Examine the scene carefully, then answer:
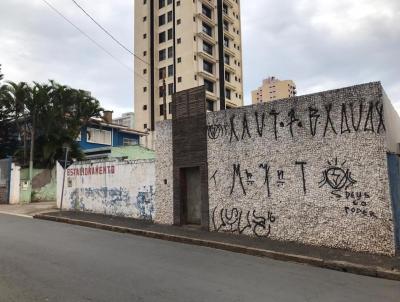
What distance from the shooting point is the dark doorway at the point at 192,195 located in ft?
43.4

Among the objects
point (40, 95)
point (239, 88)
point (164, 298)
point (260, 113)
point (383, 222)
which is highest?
point (239, 88)

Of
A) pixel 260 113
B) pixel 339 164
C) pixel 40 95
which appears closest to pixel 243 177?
pixel 260 113

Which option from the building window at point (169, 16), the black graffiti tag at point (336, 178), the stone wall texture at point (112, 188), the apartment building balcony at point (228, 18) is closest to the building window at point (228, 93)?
the apartment building balcony at point (228, 18)

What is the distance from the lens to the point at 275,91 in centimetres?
5550

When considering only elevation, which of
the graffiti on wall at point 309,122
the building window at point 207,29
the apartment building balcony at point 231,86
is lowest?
the graffiti on wall at point 309,122

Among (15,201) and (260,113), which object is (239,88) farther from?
(260,113)

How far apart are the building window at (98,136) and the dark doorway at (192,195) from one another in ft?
78.1

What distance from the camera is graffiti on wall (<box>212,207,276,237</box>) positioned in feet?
36.7

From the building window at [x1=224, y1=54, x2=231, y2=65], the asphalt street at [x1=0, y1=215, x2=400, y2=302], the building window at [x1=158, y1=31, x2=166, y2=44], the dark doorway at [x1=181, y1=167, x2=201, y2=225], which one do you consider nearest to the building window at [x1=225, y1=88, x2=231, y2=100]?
the building window at [x1=224, y1=54, x2=231, y2=65]

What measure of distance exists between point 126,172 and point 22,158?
12.8 m

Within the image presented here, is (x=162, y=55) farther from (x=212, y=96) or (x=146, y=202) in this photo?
(x=146, y=202)

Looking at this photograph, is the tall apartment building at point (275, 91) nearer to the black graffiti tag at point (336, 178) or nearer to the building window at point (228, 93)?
the building window at point (228, 93)

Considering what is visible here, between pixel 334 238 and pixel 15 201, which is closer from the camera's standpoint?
pixel 334 238

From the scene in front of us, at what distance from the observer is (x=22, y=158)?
25.3m
